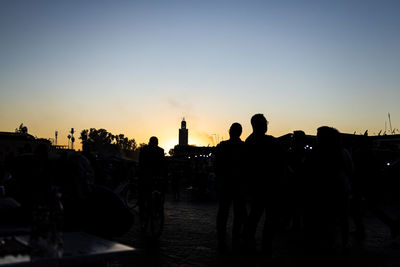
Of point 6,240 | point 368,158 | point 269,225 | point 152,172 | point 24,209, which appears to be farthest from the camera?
point 368,158

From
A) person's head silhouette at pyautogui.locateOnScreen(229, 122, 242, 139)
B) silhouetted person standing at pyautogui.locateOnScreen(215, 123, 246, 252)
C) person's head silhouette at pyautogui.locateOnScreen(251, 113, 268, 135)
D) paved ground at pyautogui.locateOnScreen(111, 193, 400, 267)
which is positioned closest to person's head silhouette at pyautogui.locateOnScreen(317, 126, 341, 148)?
person's head silhouette at pyautogui.locateOnScreen(251, 113, 268, 135)

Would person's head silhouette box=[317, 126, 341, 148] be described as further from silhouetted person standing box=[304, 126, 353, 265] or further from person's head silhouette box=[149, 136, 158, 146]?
person's head silhouette box=[149, 136, 158, 146]

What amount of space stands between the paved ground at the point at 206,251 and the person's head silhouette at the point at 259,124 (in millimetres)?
1761

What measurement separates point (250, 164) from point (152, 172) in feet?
8.17

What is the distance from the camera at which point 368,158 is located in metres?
8.19

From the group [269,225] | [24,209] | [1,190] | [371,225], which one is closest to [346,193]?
[269,225]

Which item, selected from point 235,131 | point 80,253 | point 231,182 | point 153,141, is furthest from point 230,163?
point 80,253

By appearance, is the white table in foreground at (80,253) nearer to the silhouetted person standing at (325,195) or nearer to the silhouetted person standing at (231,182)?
the silhouetted person standing at (325,195)

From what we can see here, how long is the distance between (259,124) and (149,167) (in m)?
2.67

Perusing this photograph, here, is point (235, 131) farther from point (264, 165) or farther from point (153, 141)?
point (153, 141)

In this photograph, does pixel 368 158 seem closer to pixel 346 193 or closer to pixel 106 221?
pixel 346 193

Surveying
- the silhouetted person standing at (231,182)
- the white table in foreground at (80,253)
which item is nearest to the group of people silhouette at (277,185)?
the silhouetted person standing at (231,182)

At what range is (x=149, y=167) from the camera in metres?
7.52

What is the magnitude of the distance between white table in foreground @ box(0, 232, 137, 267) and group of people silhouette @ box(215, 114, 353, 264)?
102 inches
